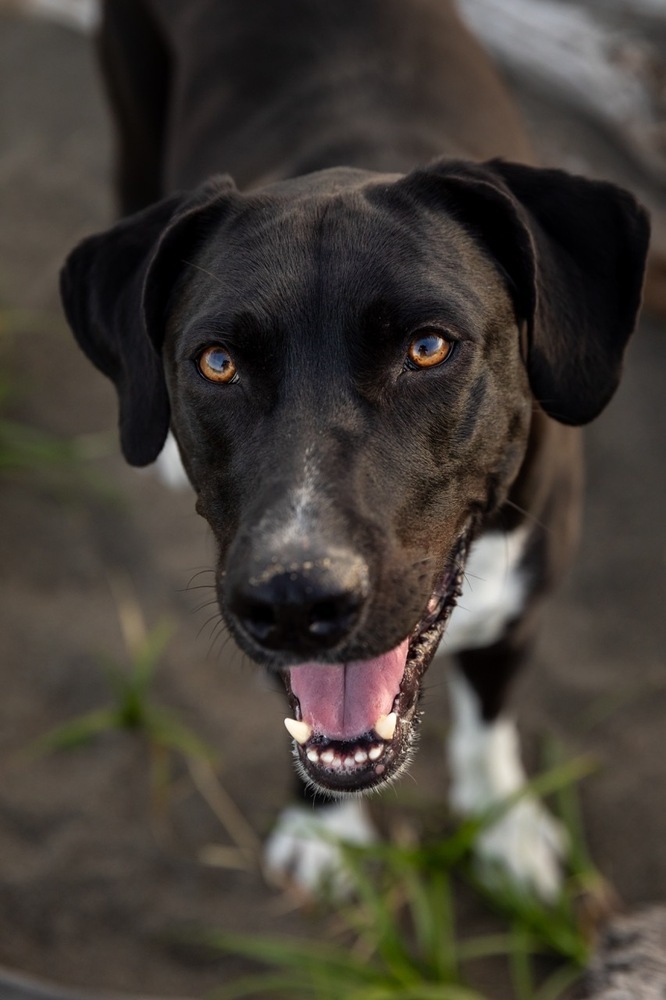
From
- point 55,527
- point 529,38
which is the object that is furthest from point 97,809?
point 529,38

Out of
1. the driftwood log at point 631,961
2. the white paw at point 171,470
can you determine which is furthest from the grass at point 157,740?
the driftwood log at point 631,961

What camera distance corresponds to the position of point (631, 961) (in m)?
2.49

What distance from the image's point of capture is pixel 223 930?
3.12 meters

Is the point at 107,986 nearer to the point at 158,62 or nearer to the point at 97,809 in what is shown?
the point at 97,809

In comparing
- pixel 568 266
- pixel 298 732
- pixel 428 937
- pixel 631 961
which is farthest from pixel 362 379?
pixel 428 937

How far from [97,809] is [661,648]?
1.90 m

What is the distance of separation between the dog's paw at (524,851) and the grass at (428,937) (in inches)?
1.2

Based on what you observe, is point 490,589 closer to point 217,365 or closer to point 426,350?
point 426,350

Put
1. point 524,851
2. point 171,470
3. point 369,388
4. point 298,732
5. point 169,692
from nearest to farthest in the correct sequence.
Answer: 1. point 369,388
2. point 298,732
3. point 524,851
4. point 169,692
5. point 171,470

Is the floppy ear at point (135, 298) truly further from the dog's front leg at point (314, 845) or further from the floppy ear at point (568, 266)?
the dog's front leg at point (314, 845)

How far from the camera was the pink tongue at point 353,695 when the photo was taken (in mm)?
2107

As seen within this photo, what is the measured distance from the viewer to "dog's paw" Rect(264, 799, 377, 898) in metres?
3.21

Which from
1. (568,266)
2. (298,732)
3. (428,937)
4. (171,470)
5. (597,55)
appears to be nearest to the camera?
(298,732)

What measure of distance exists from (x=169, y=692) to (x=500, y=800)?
1.13 m
